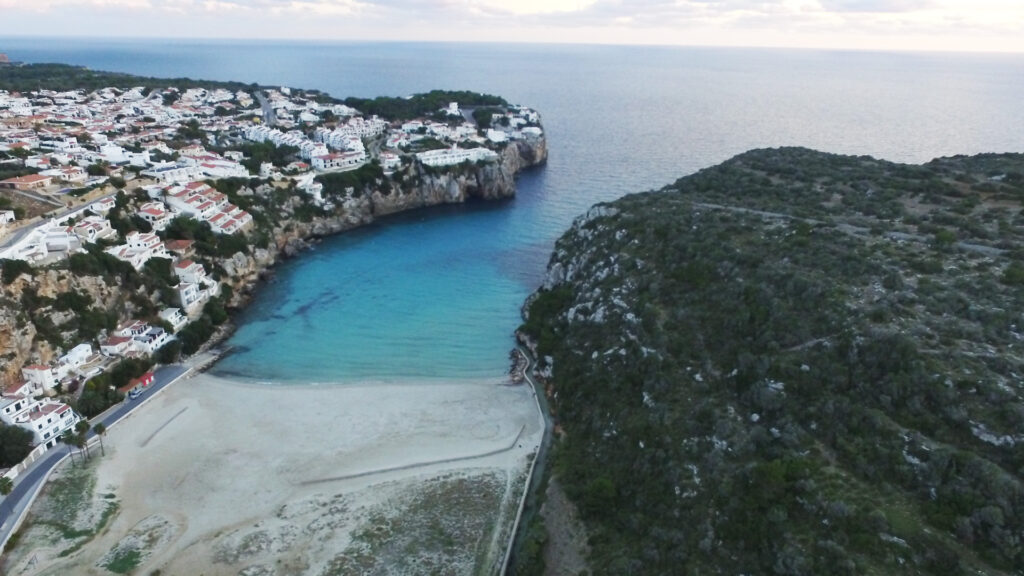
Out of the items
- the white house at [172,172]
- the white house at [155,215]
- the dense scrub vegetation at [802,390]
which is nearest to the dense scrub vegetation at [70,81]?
the white house at [172,172]

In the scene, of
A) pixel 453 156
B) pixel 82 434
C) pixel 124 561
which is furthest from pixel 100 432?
pixel 453 156

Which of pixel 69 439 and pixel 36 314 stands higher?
pixel 36 314

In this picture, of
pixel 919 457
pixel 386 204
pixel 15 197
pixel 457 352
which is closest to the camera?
pixel 919 457

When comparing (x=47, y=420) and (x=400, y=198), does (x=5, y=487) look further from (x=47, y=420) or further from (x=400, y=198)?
(x=400, y=198)

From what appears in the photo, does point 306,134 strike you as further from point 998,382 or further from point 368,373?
point 998,382

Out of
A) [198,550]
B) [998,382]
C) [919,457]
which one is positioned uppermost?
[998,382]

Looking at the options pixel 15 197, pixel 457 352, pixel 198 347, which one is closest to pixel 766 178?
pixel 457 352

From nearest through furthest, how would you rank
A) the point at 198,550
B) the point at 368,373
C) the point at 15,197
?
the point at 198,550
the point at 368,373
the point at 15,197
